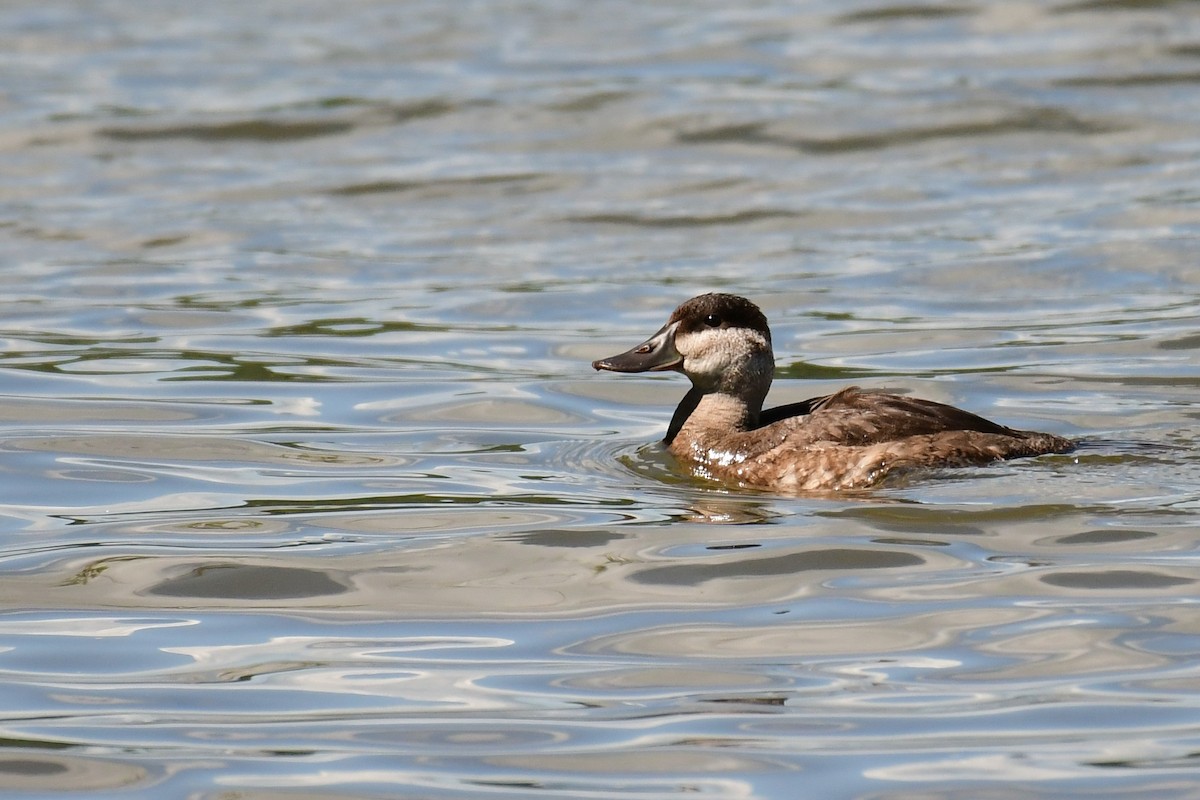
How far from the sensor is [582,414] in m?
10.8

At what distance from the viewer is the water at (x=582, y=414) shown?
5617 millimetres

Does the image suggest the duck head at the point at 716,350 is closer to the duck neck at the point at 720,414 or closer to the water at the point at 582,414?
the duck neck at the point at 720,414

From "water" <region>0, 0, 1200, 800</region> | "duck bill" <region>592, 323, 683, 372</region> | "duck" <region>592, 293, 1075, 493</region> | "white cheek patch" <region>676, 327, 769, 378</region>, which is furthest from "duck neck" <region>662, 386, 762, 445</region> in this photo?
"water" <region>0, 0, 1200, 800</region>

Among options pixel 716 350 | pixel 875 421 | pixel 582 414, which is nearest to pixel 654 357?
pixel 716 350

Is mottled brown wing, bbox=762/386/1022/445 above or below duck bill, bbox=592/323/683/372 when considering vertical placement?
below

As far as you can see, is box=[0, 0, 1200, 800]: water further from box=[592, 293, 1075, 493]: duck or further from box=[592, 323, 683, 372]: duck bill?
box=[592, 323, 683, 372]: duck bill

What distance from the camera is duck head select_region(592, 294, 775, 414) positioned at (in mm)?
9289

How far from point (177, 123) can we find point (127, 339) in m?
9.62

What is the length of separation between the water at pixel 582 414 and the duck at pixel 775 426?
0.22 metres

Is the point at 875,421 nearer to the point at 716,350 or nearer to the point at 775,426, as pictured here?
the point at 775,426

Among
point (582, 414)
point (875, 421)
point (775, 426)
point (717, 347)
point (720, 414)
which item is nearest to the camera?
point (875, 421)

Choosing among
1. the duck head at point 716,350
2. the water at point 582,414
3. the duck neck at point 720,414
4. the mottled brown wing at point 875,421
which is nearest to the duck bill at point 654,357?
the duck head at point 716,350

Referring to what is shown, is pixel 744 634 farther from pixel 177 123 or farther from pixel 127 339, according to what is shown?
pixel 177 123

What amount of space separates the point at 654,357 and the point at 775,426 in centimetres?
74
